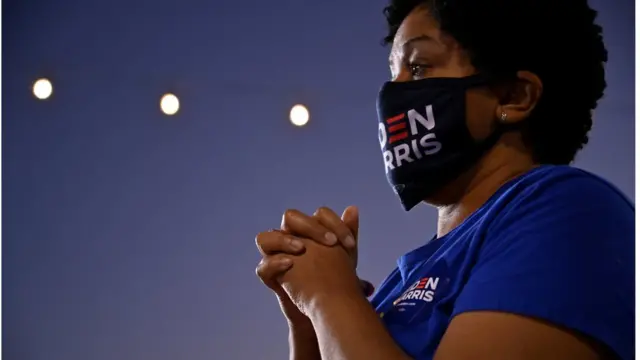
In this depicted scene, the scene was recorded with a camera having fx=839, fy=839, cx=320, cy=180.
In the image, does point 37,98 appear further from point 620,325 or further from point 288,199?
point 620,325

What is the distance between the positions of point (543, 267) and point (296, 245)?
276 millimetres

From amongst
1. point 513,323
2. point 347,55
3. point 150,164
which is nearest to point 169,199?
point 150,164

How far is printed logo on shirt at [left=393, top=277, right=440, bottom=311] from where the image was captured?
0.85 meters

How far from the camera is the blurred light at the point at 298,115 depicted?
3049 millimetres

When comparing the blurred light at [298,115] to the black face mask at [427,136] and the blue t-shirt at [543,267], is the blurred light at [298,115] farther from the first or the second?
the blue t-shirt at [543,267]

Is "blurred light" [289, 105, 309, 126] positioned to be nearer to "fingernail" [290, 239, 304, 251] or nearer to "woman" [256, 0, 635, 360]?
"woman" [256, 0, 635, 360]

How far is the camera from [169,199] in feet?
9.70

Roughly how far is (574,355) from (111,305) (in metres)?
2.37

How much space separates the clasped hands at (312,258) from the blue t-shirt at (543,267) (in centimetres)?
8

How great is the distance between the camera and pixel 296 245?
90cm

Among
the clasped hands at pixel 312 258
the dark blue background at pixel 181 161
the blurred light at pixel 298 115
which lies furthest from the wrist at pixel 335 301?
the blurred light at pixel 298 115

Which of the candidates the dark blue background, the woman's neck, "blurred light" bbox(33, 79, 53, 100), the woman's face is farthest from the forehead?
"blurred light" bbox(33, 79, 53, 100)

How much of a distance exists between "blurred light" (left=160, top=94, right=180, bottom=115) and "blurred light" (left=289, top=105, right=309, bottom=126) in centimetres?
41

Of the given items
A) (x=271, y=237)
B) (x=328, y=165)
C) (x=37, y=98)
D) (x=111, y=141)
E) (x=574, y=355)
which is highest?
(x=37, y=98)
